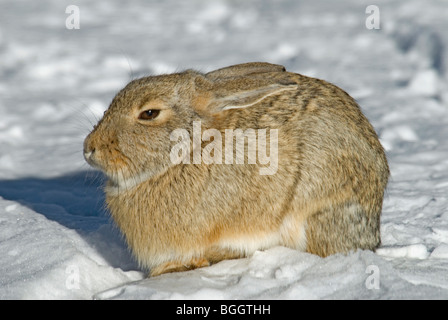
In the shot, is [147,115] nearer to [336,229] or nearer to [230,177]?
[230,177]

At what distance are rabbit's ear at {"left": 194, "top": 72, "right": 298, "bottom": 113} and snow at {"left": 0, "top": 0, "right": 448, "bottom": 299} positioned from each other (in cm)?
102

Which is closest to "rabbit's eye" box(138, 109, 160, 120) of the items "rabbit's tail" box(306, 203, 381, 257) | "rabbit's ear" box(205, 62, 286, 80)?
"rabbit's ear" box(205, 62, 286, 80)

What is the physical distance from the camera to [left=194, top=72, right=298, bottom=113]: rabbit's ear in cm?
441

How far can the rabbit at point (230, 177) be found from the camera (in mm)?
4465

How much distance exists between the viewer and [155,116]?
4.50 m

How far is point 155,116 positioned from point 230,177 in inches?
25.2

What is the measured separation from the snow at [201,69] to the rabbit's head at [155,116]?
67cm

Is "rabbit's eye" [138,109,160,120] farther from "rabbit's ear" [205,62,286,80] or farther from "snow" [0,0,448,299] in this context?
"snow" [0,0,448,299]

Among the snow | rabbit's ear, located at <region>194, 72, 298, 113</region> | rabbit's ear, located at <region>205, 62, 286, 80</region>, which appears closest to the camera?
the snow

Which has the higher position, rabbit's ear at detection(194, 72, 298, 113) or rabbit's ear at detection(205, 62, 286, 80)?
rabbit's ear at detection(205, 62, 286, 80)

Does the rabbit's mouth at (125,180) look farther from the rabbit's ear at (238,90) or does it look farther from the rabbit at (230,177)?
the rabbit's ear at (238,90)

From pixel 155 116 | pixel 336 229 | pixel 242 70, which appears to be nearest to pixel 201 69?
pixel 242 70

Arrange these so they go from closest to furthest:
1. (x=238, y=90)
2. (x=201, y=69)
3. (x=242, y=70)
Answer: (x=238, y=90) < (x=242, y=70) < (x=201, y=69)
